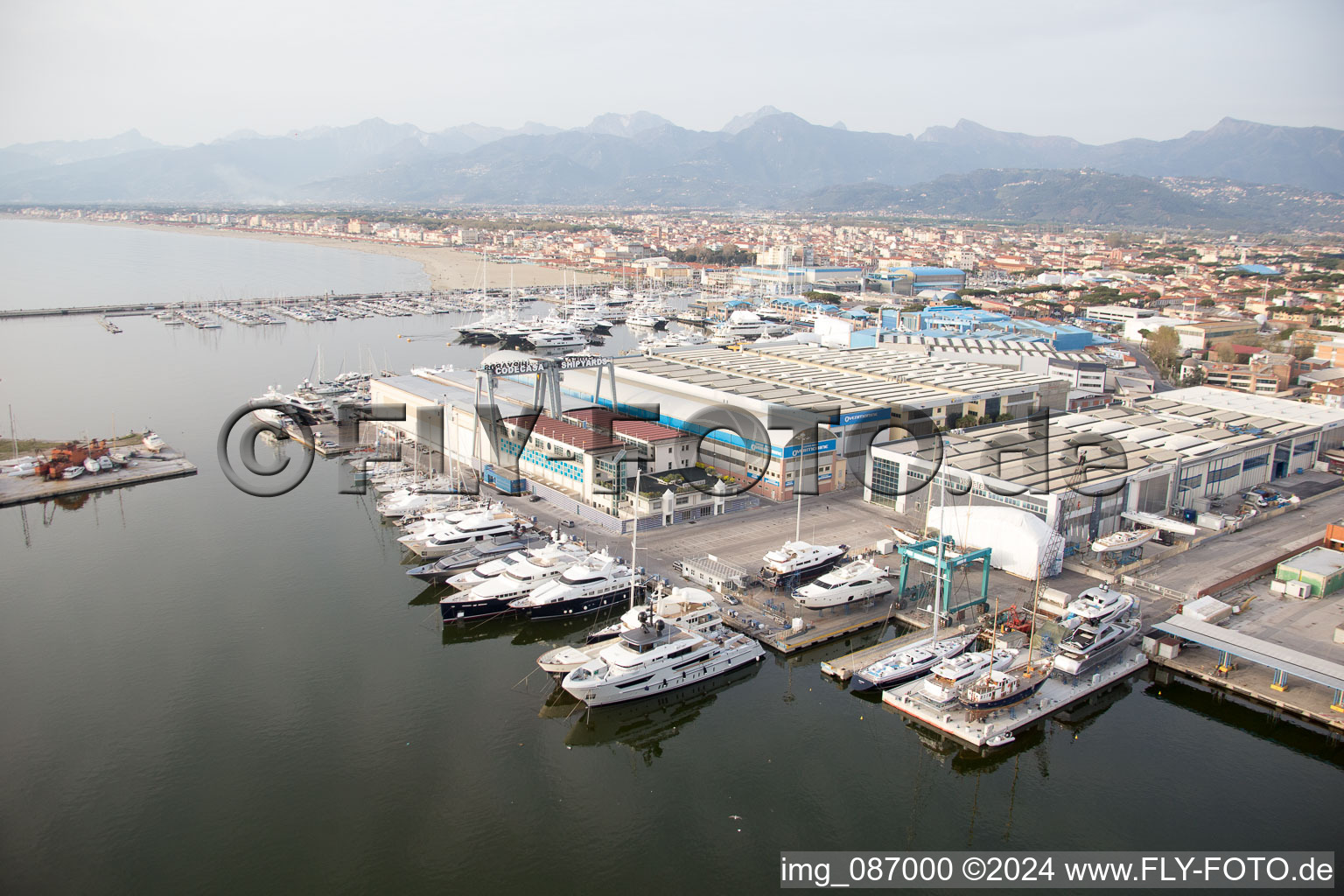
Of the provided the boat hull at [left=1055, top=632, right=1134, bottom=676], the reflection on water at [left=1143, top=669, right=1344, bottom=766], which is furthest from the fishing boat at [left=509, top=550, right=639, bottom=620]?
the reflection on water at [left=1143, top=669, right=1344, bottom=766]

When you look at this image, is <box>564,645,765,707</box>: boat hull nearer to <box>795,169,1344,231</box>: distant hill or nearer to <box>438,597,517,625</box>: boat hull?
<box>438,597,517,625</box>: boat hull

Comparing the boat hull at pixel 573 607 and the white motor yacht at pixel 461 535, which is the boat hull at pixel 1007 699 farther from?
the white motor yacht at pixel 461 535

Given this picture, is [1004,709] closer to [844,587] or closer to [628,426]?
[844,587]

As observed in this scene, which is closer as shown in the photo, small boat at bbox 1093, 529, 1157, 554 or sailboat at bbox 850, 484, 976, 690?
sailboat at bbox 850, 484, 976, 690

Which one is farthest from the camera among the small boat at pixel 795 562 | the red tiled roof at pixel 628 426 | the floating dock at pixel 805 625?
the red tiled roof at pixel 628 426

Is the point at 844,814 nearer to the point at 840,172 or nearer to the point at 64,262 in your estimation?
the point at 64,262

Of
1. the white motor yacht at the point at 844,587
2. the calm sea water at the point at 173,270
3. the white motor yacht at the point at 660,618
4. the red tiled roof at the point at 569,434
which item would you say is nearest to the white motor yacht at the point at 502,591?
the white motor yacht at the point at 660,618
